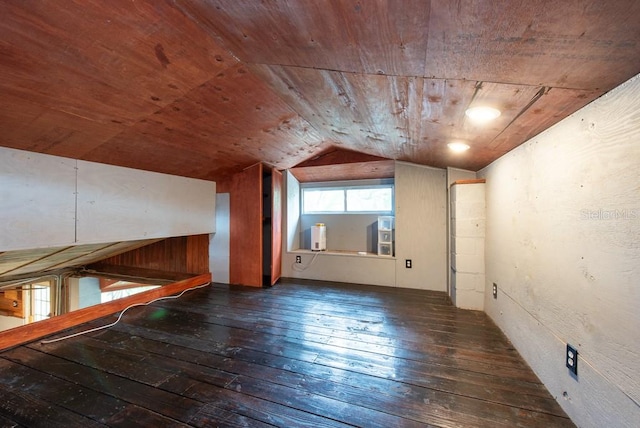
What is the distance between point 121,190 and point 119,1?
2.02 metres

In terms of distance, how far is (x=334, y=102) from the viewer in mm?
1874

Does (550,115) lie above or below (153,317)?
above

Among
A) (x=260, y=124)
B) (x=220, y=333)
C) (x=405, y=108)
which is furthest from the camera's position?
(x=260, y=124)

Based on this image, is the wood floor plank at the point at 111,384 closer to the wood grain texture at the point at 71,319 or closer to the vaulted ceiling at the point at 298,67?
the wood grain texture at the point at 71,319

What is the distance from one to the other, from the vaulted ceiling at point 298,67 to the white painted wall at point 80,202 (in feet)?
0.52

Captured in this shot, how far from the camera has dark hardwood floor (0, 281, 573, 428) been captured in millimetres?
1368

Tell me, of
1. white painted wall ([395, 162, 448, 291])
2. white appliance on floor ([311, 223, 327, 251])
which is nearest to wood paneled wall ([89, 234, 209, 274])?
white appliance on floor ([311, 223, 327, 251])

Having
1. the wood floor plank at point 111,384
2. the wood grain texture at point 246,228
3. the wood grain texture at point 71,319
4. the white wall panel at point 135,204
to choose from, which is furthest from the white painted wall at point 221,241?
the wood floor plank at point 111,384

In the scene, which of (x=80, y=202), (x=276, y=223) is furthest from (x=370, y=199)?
(x=80, y=202)

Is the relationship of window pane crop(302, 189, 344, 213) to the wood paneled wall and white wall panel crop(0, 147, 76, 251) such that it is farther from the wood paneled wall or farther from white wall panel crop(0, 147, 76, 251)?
white wall panel crop(0, 147, 76, 251)

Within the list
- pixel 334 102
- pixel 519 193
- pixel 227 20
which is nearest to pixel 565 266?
pixel 519 193

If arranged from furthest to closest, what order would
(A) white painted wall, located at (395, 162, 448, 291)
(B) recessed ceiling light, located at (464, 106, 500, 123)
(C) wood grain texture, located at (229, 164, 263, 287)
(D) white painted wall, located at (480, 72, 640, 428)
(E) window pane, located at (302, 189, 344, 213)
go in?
(E) window pane, located at (302, 189, 344, 213), (C) wood grain texture, located at (229, 164, 263, 287), (A) white painted wall, located at (395, 162, 448, 291), (B) recessed ceiling light, located at (464, 106, 500, 123), (D) white painted wall, located at (480, 72, 640, 428)

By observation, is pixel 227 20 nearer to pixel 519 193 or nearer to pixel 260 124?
pixel 260 124

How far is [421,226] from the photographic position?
3.65m
